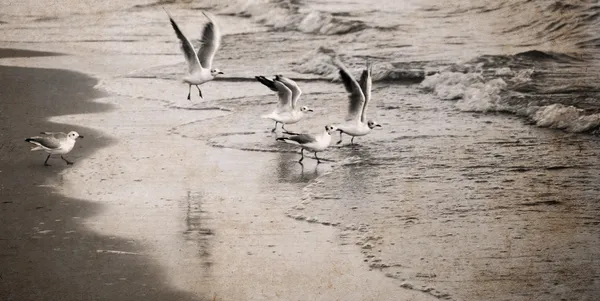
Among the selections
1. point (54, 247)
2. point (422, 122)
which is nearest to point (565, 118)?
point (422, 122)

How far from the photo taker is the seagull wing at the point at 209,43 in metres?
9.90

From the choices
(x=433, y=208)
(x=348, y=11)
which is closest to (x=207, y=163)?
(x=433, y=208)

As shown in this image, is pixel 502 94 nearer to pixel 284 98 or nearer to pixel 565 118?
pixel 565 118

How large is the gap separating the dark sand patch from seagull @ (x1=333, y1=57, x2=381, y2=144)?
6.73 feet

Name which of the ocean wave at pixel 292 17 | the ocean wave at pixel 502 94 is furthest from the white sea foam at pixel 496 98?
the ocean wave at pixel 292 17

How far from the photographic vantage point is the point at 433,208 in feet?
20.5

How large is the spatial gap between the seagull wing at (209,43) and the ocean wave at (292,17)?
19.7 ft

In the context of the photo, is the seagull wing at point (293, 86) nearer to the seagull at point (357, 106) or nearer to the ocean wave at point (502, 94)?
the seagull at point (357, 106)

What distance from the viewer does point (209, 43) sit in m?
10.0

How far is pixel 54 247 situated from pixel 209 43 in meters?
4.88

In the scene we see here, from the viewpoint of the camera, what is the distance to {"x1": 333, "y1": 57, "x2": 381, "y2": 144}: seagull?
8.29 metres

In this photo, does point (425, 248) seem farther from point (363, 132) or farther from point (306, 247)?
point (363, 132)

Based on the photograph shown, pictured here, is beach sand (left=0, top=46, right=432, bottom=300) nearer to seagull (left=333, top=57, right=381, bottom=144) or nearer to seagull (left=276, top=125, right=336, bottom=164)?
seagull (left=276, top=125, right=336, bottom=164)

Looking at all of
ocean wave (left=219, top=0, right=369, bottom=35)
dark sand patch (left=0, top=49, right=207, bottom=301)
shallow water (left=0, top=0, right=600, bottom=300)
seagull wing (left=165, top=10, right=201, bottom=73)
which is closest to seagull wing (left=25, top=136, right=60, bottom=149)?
dark sand patch (left=0, top=49, right=207, bottom=301)
